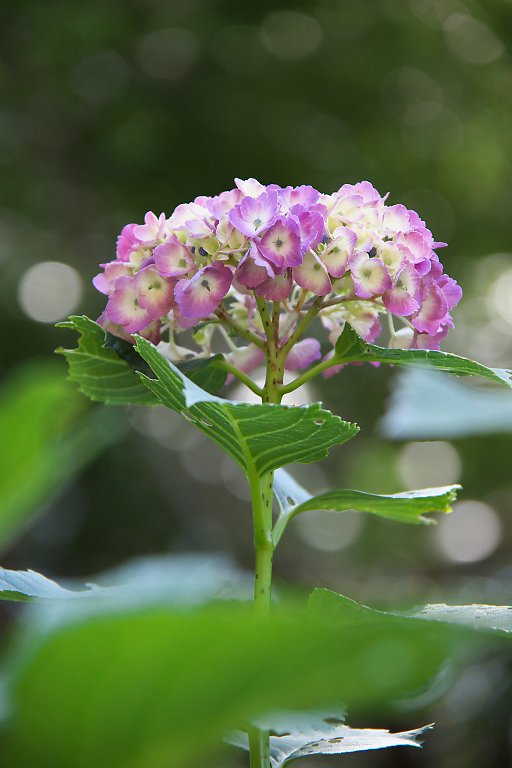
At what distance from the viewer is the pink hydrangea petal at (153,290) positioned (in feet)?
3.00

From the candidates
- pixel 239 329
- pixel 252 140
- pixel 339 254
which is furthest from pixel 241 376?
pixel 252 140

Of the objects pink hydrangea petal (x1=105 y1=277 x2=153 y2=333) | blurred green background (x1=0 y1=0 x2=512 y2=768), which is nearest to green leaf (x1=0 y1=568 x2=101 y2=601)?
pink hydrangea petal (x1=105 y1=277 x2=153 y2=333)

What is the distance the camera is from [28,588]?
840 mm

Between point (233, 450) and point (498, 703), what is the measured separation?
2.83 metres

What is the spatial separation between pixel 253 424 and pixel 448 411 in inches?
10.9

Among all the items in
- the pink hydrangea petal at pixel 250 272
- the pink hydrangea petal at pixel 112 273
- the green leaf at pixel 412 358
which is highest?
the pink hydrangea petal at pixel 112 273

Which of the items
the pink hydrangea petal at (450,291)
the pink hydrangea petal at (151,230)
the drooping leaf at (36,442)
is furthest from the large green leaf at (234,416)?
the drooping leaf at (36,442)

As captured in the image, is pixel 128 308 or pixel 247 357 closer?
pixel 128 308

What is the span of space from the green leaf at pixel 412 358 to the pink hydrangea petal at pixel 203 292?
13 cm

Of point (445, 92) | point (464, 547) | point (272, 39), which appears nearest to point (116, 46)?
point (272, 39)

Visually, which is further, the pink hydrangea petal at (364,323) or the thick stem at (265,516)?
the pink hydrangea petal at (364,323)

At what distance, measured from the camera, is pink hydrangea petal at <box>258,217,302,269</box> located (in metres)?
0.85

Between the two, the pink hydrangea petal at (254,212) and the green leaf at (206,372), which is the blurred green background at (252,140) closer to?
the green leaf at (206,372)

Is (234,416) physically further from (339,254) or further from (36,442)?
(36,442)
